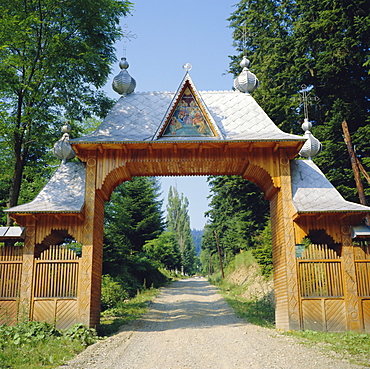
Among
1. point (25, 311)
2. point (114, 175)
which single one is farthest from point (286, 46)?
point (25, 311)

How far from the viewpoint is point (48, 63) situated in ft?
48.2

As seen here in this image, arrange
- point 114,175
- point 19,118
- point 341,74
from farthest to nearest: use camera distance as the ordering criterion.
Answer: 1. point 341,74
2. point 19,118
3. point 114,175

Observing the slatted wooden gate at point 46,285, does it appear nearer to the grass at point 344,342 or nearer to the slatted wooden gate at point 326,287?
the grass at point 344,342

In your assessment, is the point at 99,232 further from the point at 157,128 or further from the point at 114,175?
the point at 157,128

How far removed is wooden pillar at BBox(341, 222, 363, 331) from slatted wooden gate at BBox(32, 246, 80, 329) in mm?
6997

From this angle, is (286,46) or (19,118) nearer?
(19,118)

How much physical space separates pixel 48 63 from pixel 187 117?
566 centimetres

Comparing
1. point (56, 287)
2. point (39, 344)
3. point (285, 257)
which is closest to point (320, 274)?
point (285, 257)

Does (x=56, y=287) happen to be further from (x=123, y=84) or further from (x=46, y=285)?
(x=123, y=84)

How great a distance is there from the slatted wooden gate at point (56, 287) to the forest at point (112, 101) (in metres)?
3.51

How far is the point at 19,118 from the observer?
1446cm

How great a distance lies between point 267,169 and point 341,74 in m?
10.0

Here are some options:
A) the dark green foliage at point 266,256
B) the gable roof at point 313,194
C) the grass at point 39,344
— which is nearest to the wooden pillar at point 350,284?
the gable roof at point 313,194

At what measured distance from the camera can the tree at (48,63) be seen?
13.6 meters
